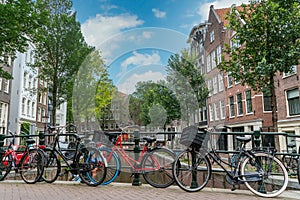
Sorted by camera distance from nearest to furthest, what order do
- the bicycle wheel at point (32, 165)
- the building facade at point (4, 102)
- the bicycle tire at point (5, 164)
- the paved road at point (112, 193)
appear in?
the paved road at point (112, 193) < the bicycle wheel at point (32, 165) < the bicycle tire at point (5, 164) < the building facade at point (4, 102)

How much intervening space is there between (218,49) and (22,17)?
666 inches

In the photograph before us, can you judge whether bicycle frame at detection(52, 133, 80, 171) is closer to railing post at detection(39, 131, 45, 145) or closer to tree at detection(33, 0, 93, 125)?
railing post at detection(39, 131, 45, 145)

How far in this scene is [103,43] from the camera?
23.0 ft

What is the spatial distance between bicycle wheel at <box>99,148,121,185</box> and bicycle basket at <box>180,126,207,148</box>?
3.99ft

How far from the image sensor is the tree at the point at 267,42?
8.45 m

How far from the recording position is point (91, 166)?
4371 mm

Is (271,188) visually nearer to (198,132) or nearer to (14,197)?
(198,132)

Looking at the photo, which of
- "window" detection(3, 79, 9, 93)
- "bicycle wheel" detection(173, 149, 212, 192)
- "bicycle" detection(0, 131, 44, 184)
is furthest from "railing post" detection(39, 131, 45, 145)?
"window" detection(3, 79, 9, 93)

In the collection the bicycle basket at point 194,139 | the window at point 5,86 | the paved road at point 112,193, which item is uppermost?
the window at point 5,86

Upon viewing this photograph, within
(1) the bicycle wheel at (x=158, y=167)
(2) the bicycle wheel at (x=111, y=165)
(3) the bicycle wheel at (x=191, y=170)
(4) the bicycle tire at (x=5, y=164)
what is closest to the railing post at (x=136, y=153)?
(1) the bicycle wheel at (x=158, y=167)

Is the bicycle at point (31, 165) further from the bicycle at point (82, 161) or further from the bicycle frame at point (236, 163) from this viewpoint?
the bicycle frame at point (236, 163)

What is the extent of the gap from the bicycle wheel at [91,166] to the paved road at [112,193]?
14 cm

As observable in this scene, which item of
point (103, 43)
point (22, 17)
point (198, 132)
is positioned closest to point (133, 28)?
point (103, 43)

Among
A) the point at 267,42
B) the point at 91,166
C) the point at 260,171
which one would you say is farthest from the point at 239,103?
the point at 91,166
